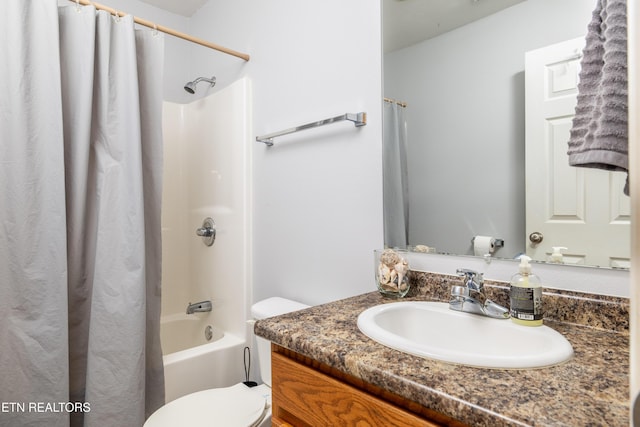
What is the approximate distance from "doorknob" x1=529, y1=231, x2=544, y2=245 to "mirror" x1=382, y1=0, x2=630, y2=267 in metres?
0.01

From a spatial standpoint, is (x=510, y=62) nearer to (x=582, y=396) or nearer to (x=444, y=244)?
(x=444, y=244)

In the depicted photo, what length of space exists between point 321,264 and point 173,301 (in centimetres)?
132

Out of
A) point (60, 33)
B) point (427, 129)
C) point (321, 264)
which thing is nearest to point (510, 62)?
point (427, 129)

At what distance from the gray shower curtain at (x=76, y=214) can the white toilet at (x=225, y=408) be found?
7.8 inches

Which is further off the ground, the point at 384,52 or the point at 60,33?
the point at 60,33

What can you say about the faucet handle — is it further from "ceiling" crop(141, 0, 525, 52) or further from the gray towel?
"ceiling" crop(141, 0, 525, 52)

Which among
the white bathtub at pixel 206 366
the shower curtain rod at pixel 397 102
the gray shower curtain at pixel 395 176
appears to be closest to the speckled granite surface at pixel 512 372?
the gray shower curtain at pixel 395 176

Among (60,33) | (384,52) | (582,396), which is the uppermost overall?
(60,33)

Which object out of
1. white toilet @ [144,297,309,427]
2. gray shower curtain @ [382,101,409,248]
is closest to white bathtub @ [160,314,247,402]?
white toilet @ [144,297,309,427]

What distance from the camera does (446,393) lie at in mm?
514

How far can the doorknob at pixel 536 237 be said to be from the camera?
891 mm

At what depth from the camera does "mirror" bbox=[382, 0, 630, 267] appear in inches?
36.5

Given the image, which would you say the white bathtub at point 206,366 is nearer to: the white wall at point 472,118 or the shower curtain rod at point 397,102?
the white wall at point 472,118

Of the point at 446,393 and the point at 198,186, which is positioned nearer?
the point at 446,393
